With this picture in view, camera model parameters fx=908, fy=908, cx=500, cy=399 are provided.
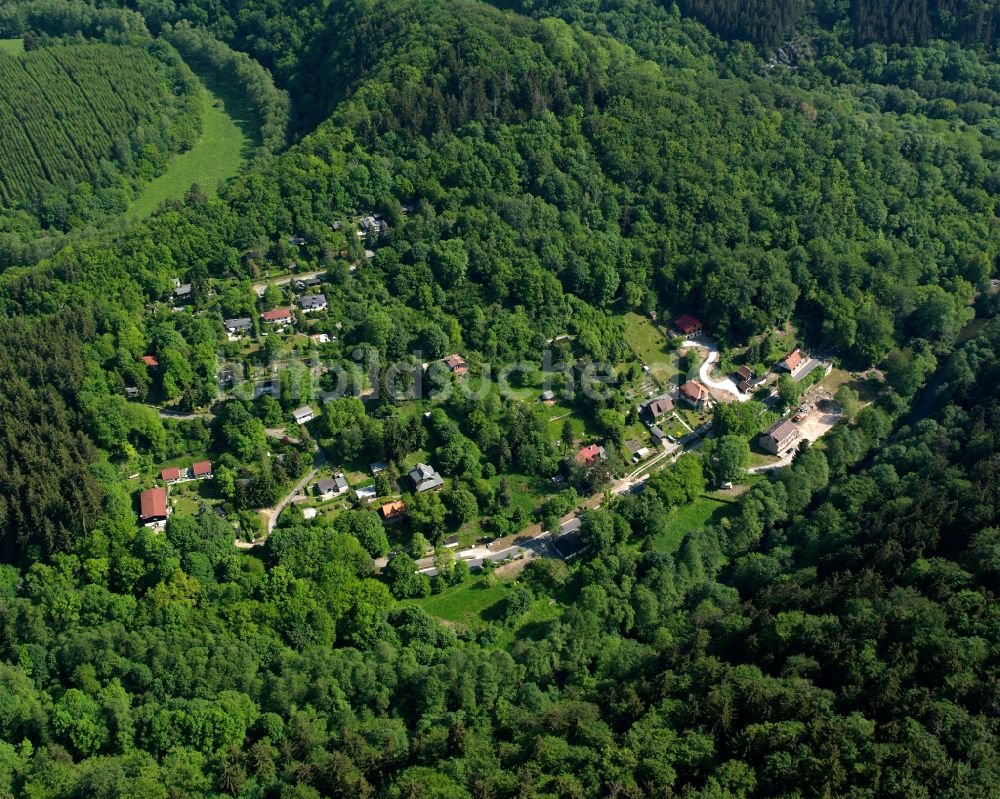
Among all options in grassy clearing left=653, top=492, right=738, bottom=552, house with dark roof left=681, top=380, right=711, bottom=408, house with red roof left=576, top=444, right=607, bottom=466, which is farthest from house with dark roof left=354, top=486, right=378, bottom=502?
house with dark roof left=681, top=380, right=711, bottom=408

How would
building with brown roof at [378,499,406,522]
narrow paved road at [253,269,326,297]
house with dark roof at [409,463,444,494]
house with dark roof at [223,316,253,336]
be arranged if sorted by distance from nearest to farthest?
building with brown roof at [378,499,406,522] → house with dark roof at [409,463,444,494] → house with dark roof at [223,316,253,336] → narrow paved road at [253,269,326,297]

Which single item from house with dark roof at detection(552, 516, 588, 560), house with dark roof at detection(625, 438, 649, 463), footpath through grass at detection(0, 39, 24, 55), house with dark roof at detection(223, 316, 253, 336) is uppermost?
footpath through grass at detection(0, 39, 24, 55)

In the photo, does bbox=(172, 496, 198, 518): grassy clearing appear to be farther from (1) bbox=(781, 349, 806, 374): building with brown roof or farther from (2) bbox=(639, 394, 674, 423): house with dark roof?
(1) bbox=(781, 349, 806, 374): building with brown roof

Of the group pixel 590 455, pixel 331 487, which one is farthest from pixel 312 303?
pixel 590 455

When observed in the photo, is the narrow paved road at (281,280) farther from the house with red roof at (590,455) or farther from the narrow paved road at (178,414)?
the house with red roof at (590,455)

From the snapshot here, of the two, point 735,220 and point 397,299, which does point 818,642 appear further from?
point 735,220

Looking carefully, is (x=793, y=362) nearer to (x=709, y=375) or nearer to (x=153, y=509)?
(x=709, y=375)
